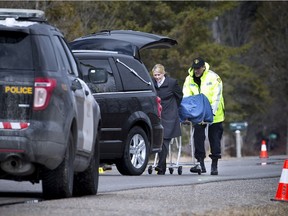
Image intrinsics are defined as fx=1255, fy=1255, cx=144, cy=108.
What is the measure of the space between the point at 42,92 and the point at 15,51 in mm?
579

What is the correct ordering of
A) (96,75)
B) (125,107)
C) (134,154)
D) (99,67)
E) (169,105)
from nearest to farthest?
1. (96,75)
2. (99,67)
3. (125,107)
4. (134,154)
5. (169,105)

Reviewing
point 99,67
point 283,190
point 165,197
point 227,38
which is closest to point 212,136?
point 99,67

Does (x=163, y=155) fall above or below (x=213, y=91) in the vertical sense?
below

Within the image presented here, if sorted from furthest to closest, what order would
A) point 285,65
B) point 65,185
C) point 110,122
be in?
point 285,65 → point 110,122 → point 65,185

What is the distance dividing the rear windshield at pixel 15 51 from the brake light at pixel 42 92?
23 cm

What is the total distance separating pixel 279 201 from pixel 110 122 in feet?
17.7

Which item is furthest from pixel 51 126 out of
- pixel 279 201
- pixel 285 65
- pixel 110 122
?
pixel 285 65

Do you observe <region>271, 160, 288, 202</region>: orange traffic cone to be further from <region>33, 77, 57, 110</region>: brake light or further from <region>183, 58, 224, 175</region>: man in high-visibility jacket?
<region>183, 58, 224, 175</region>: man in high-visibility jacket

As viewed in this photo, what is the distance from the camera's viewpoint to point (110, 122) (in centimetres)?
1827

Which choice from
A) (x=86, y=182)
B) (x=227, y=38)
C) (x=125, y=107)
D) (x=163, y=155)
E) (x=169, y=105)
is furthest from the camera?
(x=227, y=38)

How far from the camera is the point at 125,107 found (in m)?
18.6

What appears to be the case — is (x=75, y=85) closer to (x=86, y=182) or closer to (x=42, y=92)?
(x=42, y=92)

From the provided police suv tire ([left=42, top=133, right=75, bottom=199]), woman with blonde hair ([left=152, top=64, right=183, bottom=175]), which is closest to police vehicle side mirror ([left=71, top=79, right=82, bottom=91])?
police suv tire ([left=42, top=133, right=75, bottom=199])

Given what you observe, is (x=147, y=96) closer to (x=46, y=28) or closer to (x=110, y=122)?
(x=110, y=122)
